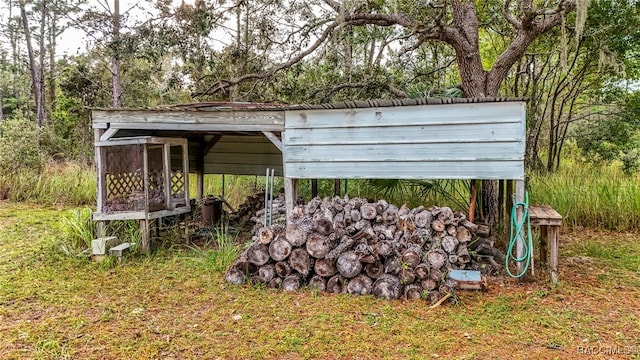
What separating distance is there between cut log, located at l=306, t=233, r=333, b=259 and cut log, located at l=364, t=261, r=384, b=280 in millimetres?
412

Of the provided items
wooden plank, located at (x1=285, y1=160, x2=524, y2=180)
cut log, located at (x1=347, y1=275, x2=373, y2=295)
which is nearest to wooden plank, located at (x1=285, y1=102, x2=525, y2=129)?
wooden plank, located at (x1=285, y1=160, x2=524, y2=180)

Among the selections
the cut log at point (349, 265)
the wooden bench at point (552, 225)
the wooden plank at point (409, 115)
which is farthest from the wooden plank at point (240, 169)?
the wooden bench at point (552, 225)

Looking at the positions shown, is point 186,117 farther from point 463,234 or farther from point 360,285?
point 463,234

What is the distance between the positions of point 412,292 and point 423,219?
917mm

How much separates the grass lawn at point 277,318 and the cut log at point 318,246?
0.38 metres

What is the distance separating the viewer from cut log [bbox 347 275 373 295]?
4.03 m

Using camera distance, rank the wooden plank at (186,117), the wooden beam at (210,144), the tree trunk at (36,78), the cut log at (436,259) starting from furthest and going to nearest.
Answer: the tree trunk at (36,78), the wooden beam at (210,144), the wooden plank at (186,117), the cut log at (436,259)

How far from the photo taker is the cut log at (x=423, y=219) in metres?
4.54

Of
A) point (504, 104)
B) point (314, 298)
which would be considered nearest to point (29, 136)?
point (314, 298)

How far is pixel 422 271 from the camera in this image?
3959mm

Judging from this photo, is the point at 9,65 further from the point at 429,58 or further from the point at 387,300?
the point at 387,300

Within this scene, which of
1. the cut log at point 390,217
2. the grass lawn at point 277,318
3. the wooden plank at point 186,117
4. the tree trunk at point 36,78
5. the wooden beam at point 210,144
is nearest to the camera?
the grass lawn at point 277,318

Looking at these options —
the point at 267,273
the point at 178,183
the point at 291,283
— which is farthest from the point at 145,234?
the point at 291,283

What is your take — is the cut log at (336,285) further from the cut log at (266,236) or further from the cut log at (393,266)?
the cut log at (266,236)
